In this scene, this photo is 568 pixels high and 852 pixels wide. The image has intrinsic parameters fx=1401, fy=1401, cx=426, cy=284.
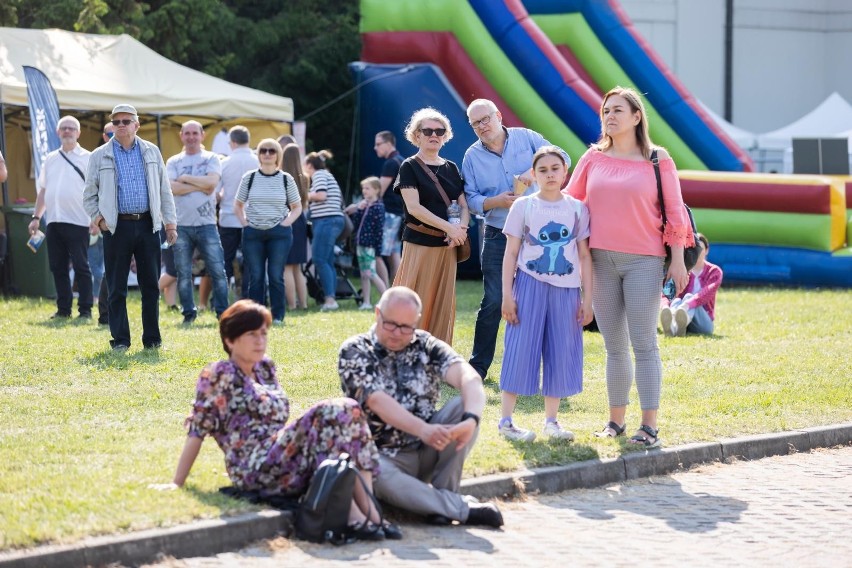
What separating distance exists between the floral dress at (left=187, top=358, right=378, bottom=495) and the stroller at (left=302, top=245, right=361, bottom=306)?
31.9 feet

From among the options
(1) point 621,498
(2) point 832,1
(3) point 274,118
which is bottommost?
(1) point 621,498

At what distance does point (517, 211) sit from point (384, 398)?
81.2 inches

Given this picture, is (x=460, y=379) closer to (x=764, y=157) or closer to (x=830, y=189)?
(x=830, y=189)

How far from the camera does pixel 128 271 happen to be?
10.9 metres

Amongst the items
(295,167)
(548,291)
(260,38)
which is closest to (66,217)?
(295,167)

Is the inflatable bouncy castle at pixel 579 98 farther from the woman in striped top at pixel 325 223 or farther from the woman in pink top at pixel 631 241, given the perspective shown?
the woman in pink top at pixel 631 241

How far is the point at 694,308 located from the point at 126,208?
522cm

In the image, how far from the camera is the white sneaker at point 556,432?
7531 millimetres

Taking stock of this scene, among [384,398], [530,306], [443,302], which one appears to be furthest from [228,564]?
[443,302]

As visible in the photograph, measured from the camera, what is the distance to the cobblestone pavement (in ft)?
18.2

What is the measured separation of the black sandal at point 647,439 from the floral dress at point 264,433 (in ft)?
6.91

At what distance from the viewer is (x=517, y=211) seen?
7695mm

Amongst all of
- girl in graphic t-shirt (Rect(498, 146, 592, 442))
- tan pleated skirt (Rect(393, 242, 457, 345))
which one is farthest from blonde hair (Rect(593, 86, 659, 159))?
tan pleated skirt (Rect(393, 242, 457, 345))

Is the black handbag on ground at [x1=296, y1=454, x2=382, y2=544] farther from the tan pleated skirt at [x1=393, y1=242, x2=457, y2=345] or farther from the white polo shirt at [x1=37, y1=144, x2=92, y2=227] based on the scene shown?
the white polo shirt at [x1=37, y1=144, x2=92, y2=227]
